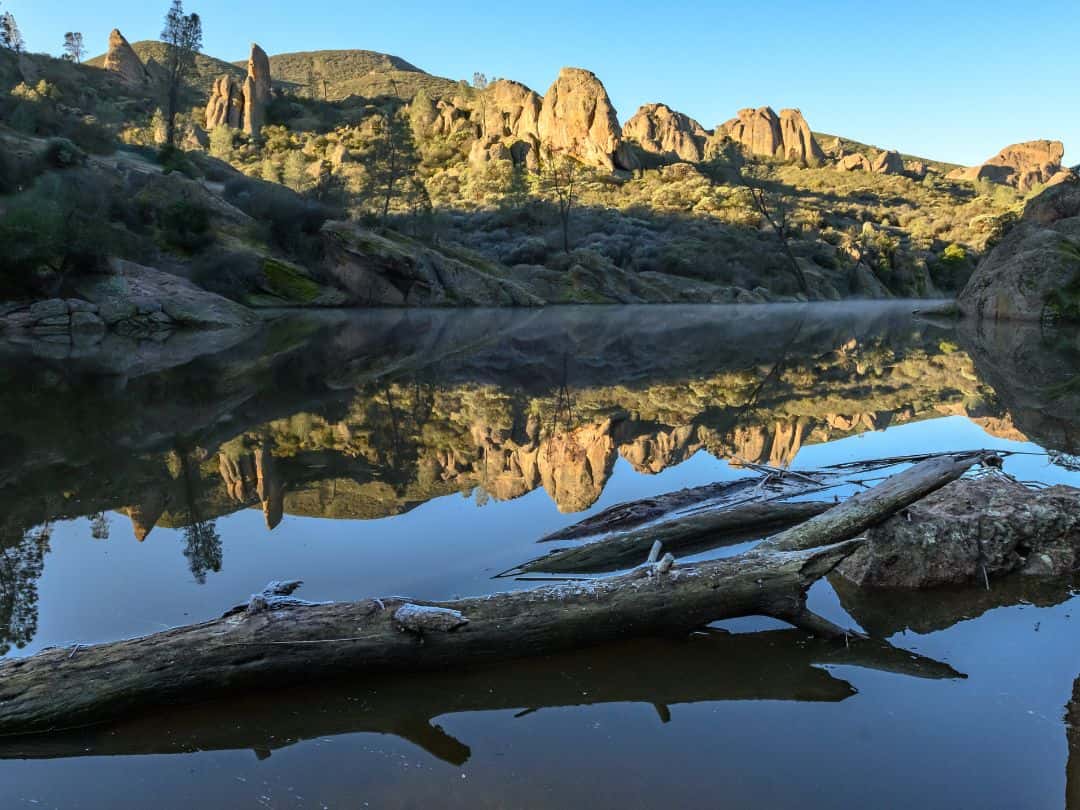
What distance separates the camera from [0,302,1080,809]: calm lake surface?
2.89m

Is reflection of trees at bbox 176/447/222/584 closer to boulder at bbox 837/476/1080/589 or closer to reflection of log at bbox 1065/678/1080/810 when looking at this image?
boulder at bbox 837/476/1080/589

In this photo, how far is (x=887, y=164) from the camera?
14838 centimetres

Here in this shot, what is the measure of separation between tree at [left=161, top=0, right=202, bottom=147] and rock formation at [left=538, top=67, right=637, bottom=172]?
63148mm

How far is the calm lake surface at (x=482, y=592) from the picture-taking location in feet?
9.48

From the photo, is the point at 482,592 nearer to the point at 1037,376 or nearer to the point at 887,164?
the point at 1037,376

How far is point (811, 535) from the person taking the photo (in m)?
4.62

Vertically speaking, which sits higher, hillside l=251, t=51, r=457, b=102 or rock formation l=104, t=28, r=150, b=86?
hillside l=251, t=51, r=457, b=102

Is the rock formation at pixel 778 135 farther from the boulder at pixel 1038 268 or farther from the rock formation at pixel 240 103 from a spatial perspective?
the boulder at pixel 1038 268

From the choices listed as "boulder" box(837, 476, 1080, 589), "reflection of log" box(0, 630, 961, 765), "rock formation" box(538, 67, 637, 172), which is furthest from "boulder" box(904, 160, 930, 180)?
"reflection of log" box(0, 630, 961, 765)

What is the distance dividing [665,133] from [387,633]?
450 feet

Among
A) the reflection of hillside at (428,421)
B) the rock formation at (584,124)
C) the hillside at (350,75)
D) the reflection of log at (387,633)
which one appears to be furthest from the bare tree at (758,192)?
the hillside at (350,75)

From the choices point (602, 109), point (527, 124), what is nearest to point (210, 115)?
point (527, 124)

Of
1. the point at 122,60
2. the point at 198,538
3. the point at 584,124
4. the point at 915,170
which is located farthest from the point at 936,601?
the point at 915,170

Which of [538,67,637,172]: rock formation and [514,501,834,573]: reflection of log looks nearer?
[514,501,834,573]: reflection of log
